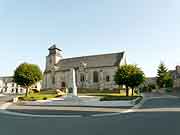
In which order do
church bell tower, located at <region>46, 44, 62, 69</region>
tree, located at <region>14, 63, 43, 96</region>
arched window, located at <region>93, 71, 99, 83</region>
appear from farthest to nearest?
church bell tower, located at <region>46, 44, 62, 69</region>
arched window, located at <region>93, 71, 99, 83</region>
tree, located at <region>14, 63, 43, 96</region>

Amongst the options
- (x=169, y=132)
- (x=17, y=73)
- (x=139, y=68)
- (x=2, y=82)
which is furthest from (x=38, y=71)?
(x=2, y=82)

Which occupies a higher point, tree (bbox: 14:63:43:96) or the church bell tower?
the church bell tower

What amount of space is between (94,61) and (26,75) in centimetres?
3030

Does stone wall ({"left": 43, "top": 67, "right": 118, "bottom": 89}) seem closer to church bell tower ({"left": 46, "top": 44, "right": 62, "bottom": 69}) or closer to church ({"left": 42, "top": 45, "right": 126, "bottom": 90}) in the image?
church ({"left": 42, "top": 45, "right": 126, "bottom": 90})

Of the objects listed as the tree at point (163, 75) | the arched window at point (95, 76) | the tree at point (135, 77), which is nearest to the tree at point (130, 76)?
the tree at point (135, 77)

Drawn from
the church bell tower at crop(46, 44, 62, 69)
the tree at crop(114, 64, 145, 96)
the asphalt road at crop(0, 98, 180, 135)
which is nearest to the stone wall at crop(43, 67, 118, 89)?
the church bell tower at crop(46, 44, 62, 69)

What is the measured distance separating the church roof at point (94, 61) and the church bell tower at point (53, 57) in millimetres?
1452

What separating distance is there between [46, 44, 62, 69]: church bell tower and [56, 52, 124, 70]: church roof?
1.45 metres

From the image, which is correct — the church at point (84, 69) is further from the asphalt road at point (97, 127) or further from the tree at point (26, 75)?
the asphalt road at point (97, 127)

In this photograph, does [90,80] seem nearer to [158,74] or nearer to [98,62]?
[98,62]

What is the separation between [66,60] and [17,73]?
34578mm

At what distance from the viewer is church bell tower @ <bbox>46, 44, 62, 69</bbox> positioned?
6588cm

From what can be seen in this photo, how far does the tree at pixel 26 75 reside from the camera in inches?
1276

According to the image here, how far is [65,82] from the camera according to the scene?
62312 mm
